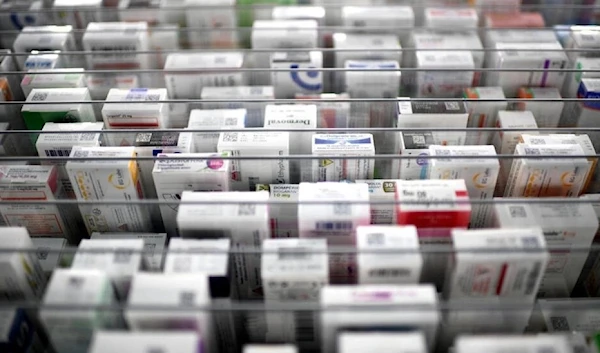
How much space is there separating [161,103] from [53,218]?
448mm

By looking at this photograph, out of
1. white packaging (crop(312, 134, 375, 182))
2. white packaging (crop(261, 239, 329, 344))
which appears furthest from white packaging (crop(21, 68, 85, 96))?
white packaging (crop(261, 239, 329, 344))

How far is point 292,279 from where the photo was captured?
128 cm

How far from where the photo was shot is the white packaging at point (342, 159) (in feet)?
5.25

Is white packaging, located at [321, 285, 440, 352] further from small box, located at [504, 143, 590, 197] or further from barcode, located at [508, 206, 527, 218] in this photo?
small box, located at [504, 143, 590, 197]

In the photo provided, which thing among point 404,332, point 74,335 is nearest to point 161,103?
point 74,335

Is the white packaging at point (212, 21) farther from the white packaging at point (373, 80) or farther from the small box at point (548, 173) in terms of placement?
the small box at point (548, 173)

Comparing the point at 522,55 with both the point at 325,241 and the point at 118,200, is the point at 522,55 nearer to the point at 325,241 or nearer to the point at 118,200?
the point at 325,241

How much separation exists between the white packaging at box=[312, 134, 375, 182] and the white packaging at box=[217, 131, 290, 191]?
0.08 m

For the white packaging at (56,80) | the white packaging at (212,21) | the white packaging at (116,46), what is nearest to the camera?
the white packaging at (56,80)

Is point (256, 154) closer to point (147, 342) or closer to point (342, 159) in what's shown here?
Answer: point (342, 159)

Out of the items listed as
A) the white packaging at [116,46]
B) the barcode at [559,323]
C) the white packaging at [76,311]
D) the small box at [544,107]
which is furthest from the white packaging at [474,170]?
the white packaging at [116,46]

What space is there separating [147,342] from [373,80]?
1.14m

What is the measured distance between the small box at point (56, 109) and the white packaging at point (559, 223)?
1.22 metres

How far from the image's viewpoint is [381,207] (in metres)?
1.52
